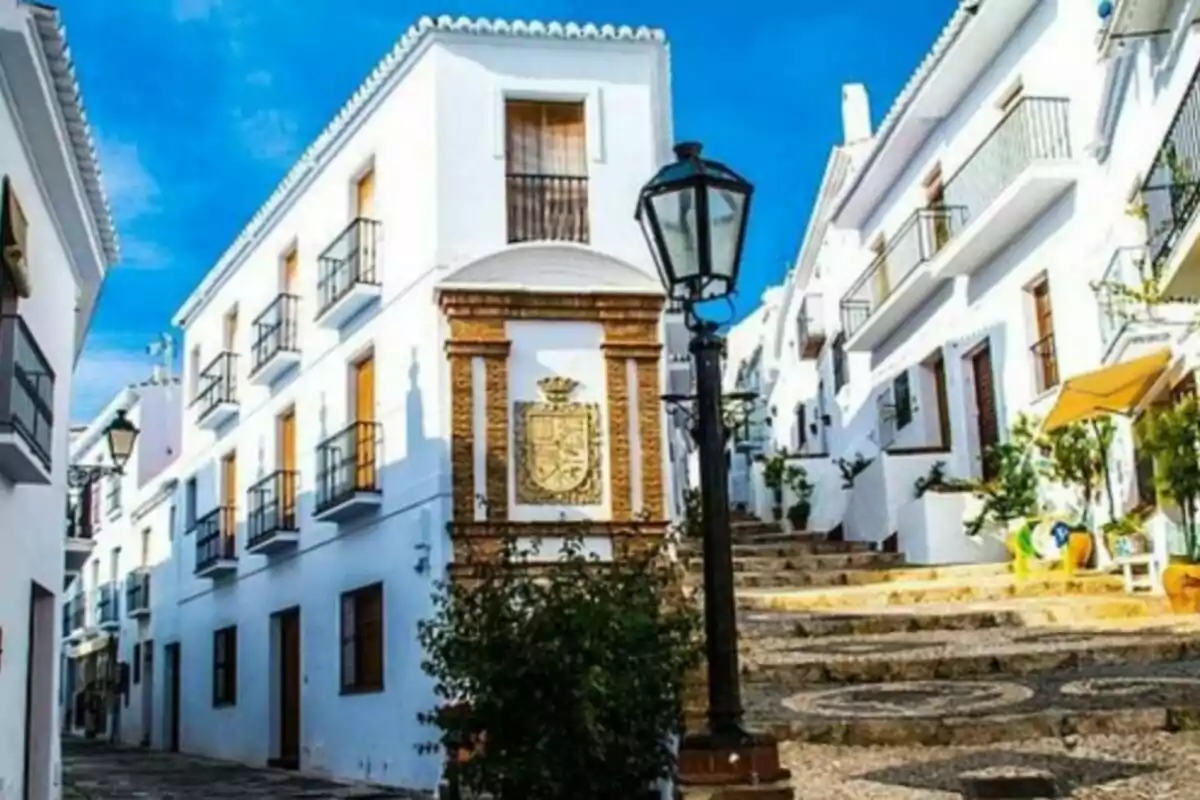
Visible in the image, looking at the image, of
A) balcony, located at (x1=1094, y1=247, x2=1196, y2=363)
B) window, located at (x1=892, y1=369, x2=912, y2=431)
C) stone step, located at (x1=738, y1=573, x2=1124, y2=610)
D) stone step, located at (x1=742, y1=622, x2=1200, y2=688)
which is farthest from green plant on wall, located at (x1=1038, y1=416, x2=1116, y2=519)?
window, located at (x1=892, y1=369, x2=912, y2=431)

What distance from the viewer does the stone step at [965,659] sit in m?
9.55

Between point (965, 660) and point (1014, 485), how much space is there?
7.60 metres

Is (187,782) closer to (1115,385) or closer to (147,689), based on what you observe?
(1115,385)

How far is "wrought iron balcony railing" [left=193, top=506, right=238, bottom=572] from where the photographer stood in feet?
75.8

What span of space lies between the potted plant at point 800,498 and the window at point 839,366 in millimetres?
4003

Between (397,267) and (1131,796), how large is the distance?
12503 millimetres

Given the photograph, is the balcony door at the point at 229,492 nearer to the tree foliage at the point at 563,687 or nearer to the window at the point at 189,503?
the window at the point at 189,503

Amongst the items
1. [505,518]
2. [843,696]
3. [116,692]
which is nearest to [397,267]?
[505,518]

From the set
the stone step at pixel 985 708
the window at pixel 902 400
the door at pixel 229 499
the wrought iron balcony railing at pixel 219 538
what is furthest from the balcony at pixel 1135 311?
the door at pixel 229 499

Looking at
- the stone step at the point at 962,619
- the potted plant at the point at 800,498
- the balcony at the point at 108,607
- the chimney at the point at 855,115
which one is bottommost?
the stone step at the point at 962,619

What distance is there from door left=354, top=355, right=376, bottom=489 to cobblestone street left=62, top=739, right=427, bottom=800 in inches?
141

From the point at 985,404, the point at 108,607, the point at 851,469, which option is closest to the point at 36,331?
the point at 985,404

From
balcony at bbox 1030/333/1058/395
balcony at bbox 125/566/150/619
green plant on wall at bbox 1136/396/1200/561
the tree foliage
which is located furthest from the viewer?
balcony at bbox 125/566/150/619

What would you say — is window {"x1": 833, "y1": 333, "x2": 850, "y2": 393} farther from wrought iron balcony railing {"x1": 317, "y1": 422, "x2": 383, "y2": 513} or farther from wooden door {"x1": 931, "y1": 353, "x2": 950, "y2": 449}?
wrought iron balcony railing {"x1": 317, "y1": 422, "x2": 383, "y2": 513}
